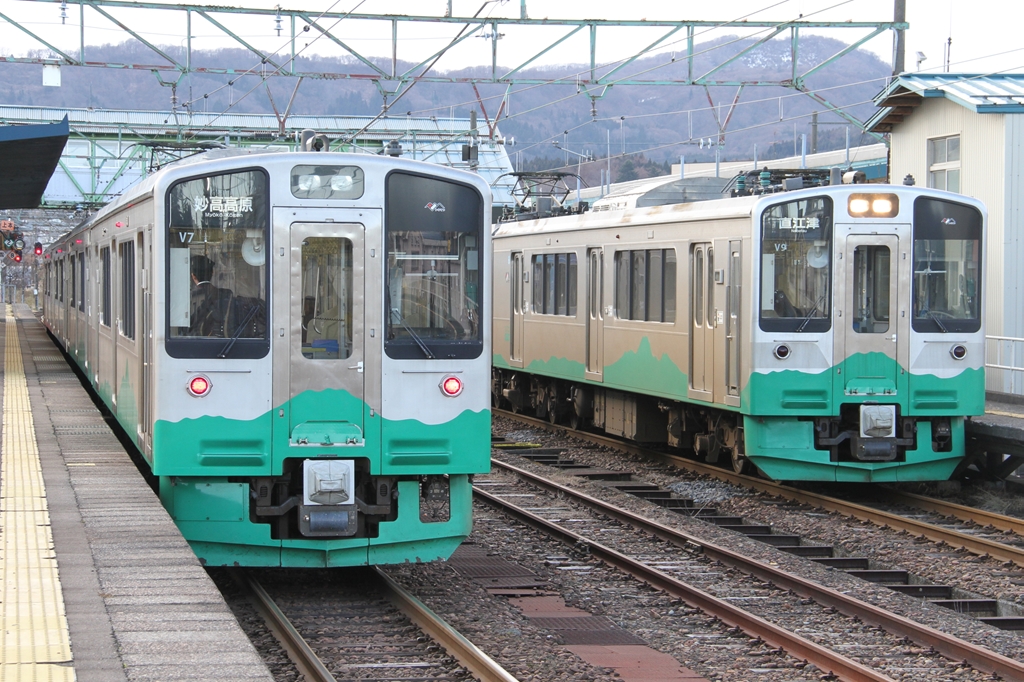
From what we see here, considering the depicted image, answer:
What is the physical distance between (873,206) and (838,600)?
503 centimetres

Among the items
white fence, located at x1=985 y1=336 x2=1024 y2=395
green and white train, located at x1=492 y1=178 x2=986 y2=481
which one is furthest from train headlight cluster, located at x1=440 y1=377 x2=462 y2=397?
white fence, located at x1=985 y1=336 x2=1024 y2=395

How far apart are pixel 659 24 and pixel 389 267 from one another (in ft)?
37.9

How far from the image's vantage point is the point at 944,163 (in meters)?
17.7

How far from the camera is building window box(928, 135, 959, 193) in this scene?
17453 millimetres

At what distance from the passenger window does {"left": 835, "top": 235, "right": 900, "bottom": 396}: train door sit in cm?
580

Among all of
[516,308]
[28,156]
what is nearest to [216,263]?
[28,156]

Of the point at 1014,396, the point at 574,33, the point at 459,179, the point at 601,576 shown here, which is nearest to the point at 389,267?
the point at 459,179

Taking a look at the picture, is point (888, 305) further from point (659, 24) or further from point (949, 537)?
point (659, 24)

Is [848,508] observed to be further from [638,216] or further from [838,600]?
[638,216]

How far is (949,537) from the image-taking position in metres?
10.3

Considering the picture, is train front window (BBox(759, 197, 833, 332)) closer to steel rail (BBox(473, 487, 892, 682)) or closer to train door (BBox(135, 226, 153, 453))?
steel rail (BBox(473, 487, 892, 682))

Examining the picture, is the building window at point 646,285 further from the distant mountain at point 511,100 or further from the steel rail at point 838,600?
the distant mountain at point 511,100

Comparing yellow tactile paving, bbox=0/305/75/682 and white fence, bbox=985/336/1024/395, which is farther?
white fence, bbox=985/336/1024/395

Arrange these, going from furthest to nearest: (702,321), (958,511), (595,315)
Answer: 1. (595,315)
2. (702,321)
3. (958,511)
